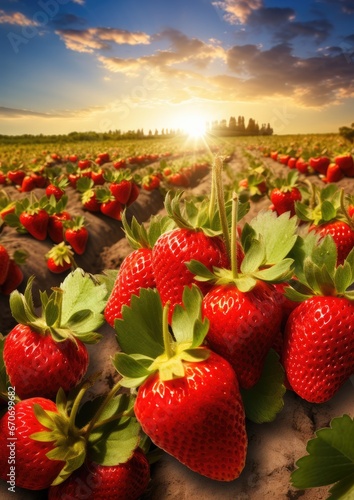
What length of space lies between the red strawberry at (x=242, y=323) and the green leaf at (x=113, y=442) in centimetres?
30

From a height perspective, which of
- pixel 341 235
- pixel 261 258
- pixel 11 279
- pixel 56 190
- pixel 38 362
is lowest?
pixel 11 279

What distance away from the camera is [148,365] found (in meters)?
0.99

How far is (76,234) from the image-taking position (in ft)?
15.0

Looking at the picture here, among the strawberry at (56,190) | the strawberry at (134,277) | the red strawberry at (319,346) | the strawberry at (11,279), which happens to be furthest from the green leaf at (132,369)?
the strawberry at (56,190)

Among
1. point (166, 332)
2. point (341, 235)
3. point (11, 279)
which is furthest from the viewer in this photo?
point (11, 279)

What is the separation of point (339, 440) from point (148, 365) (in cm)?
43

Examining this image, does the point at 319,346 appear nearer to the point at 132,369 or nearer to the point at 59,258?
the point at 132,369

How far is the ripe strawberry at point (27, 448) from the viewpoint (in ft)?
3.56

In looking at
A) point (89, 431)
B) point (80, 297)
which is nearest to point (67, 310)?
point (80, 297)

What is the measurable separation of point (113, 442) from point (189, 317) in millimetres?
411

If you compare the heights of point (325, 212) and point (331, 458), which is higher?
point (325, 212)

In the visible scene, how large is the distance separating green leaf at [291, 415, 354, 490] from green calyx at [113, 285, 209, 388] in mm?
296

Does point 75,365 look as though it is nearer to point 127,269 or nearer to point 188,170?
point 127,269

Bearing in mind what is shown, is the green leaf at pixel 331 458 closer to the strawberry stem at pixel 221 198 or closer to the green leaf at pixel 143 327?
the green leaf at pixel 143 327
